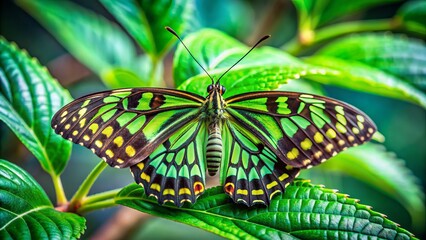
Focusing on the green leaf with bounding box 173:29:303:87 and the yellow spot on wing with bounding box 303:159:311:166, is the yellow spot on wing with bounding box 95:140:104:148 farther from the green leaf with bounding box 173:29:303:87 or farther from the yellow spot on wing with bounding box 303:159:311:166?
the yellow spot on wing with bounding box 303:159:311:166

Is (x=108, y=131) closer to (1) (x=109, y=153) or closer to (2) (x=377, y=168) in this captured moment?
(1) (x=109, y=153)

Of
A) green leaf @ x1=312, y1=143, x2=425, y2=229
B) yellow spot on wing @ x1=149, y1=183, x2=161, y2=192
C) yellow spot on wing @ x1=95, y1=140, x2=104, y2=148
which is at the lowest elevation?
yellow spot on wing @ x1=149, y1=183, x2=161, y2=192

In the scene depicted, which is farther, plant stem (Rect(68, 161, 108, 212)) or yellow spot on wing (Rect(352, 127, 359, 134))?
yellow spot on wing (Rect(352, 127, 359, 134))

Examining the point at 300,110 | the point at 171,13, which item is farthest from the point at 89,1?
the point at 300,110

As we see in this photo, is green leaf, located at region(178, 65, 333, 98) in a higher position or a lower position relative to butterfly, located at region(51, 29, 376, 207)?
higher

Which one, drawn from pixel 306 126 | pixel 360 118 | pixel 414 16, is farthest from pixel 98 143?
pixel 414 16

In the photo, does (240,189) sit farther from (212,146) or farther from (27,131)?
(27,131)

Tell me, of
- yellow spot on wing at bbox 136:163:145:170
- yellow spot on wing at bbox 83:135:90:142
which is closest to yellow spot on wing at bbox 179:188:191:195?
yellow spot on wing at bbox 136:163:145:170
